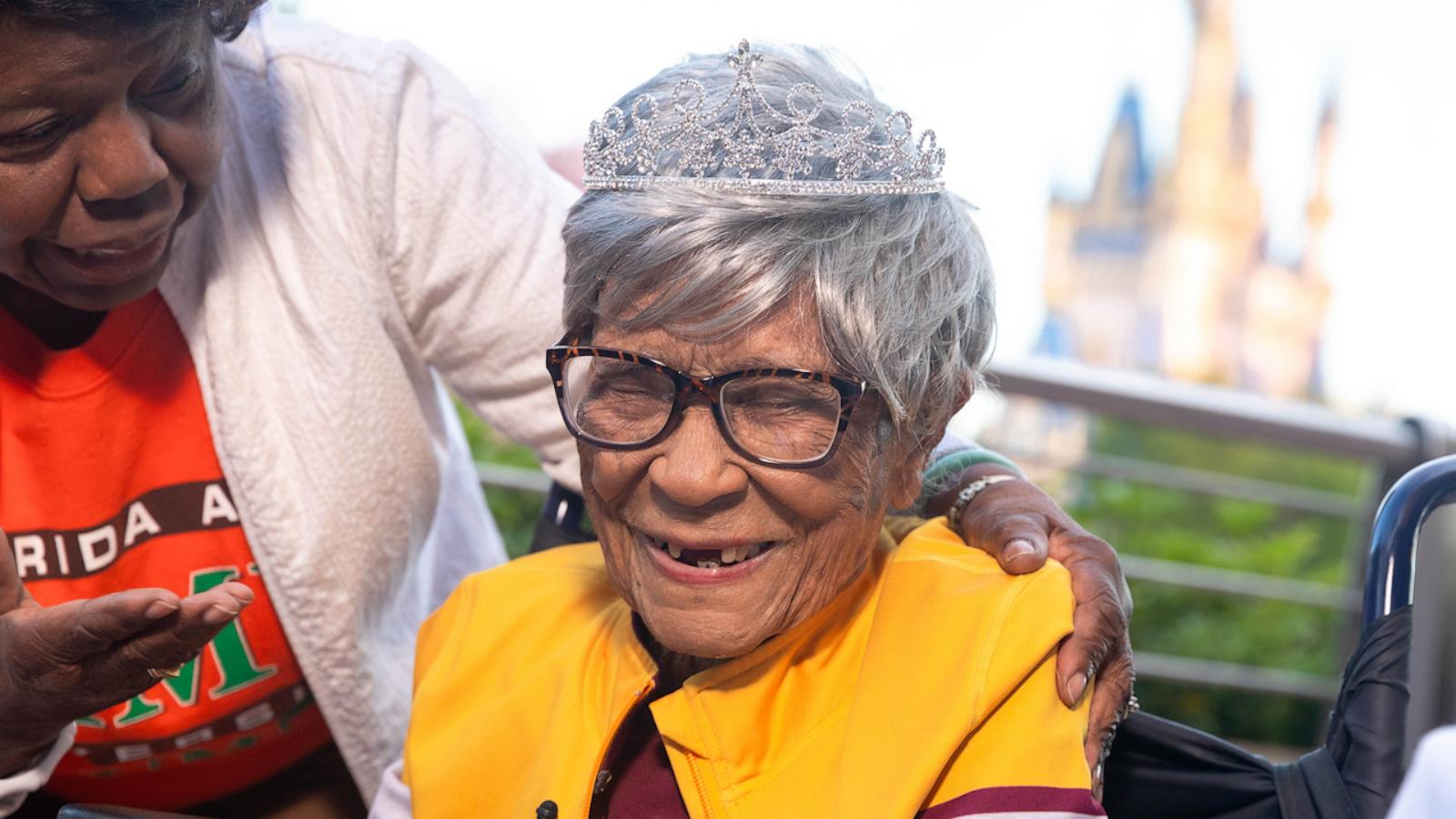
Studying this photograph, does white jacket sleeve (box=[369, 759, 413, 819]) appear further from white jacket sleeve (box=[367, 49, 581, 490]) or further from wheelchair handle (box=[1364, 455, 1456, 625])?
wheelchair handle (box=[1364, 455, 1456, 625])

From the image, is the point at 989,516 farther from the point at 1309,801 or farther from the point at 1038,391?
the point at 1038,391

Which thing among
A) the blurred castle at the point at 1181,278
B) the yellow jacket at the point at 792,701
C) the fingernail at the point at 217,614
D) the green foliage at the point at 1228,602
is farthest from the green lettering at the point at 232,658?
the blurred castle at the point at 1181,278

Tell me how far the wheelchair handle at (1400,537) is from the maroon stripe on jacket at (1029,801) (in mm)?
390

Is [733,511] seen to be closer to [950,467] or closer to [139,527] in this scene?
[950,467]

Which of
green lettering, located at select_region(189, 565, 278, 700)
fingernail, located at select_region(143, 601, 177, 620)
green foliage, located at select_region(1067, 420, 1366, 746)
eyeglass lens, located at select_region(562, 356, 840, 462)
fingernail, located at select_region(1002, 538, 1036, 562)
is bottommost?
green foliage, located at select_region(1067, 420, 1366, 746)

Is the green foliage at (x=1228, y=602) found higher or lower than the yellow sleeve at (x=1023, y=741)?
lower

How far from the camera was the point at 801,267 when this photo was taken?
1.37 metres

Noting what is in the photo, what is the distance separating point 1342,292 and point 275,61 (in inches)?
451

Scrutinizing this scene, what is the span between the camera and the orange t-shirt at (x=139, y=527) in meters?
1.79

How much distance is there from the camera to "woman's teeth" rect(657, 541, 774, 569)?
1462 millimetres

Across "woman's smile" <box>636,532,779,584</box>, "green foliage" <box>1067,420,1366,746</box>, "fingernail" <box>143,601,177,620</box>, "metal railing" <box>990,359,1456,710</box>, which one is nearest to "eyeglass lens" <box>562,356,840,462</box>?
"woman's smile" <box>636,532,779,584</box>

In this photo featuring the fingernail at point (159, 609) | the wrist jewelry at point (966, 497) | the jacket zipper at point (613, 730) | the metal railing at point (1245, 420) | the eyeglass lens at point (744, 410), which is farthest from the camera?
the metal railing at point (1245, 420)

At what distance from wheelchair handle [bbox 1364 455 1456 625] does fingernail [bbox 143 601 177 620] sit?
1.17 m

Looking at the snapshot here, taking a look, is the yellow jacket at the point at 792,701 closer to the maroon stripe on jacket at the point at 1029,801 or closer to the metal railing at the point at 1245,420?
the maroon stripe on jacket at the point at 1029,801
